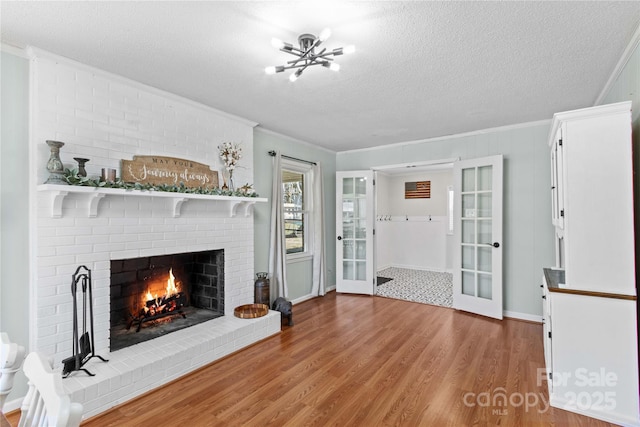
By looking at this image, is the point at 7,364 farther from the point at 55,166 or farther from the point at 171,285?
the point at 171,285

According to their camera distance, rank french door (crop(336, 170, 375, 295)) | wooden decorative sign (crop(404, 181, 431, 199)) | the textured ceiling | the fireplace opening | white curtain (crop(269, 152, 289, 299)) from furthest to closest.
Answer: wooden decorative sign (crop(404, 181, 431, 199))
french door (crop(336, 170, 375, 295))
white curtain (crop(269, 152, 289, 299))
the fireplace opening
the textured ceiling

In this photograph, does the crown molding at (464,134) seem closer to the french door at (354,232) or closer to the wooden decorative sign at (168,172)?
the french door at (354,232)

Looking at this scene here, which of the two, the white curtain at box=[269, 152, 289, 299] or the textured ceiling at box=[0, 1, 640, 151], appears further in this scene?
the white curtain at box=[269, 152, 289, 299]

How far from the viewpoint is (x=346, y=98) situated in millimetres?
3188

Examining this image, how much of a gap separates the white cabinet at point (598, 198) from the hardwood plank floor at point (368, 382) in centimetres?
100

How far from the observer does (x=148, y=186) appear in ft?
9.03

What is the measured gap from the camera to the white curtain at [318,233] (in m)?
5.19

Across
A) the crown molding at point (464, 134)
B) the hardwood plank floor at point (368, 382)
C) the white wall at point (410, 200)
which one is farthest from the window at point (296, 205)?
the white wall at point (410, 200)

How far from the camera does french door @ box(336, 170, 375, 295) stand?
544 cm

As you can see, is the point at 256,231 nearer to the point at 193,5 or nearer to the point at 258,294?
the point at 258,294

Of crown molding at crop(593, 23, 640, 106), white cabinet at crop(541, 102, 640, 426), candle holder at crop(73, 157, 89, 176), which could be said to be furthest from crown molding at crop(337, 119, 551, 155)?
candle holder at crop(73, 157, 89, 176)

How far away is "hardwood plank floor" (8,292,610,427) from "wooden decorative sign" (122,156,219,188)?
180 cm

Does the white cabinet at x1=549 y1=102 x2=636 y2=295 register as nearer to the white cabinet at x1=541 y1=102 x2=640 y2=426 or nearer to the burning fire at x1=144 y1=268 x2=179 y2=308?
Result: the white cabinet at x1=541 y1=102 x2=640 y2=426

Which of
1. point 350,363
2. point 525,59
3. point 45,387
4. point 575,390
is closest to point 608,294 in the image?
point 575,390
